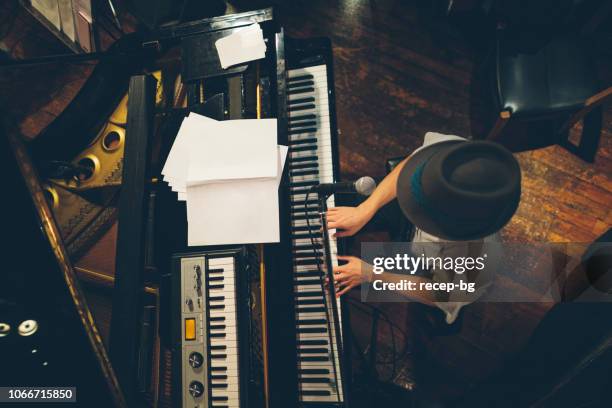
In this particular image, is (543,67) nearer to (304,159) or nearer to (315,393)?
(304,159)

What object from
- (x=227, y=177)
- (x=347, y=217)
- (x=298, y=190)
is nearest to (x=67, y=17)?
(x=227, y=177)

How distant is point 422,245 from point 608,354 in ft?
3.11

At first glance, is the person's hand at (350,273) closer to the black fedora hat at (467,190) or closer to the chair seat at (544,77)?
the black fedora hat at (467,190)

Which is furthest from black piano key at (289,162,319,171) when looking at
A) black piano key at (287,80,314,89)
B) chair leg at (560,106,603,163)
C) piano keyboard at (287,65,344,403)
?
chair leg at (560,106,603,163)

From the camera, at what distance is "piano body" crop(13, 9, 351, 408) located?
177cm

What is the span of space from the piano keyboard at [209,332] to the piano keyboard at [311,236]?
0.43 m

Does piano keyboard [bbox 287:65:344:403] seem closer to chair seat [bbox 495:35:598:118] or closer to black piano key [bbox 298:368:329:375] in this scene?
black piano key [bbox 298:368:329:375]

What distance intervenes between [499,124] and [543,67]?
51 cm

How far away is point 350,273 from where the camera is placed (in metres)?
2.15

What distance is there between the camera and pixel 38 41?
3635 mm

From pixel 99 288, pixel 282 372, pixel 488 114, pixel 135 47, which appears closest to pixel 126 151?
pixel 135 47

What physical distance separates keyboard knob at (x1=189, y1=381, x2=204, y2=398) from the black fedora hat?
4.16 feet

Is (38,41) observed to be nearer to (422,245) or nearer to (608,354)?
(422,245)

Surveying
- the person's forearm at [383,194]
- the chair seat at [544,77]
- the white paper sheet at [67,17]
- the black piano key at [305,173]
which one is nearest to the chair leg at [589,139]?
the chair seat at [544,77]
